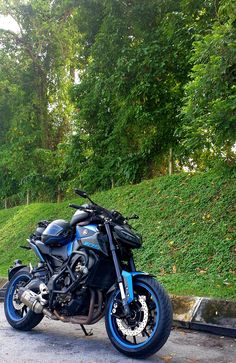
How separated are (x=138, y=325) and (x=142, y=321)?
58 millimetres

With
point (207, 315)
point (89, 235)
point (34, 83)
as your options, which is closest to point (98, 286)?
point (89, 235)

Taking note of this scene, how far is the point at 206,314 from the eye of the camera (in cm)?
459

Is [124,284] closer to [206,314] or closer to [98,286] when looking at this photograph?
[98,286]

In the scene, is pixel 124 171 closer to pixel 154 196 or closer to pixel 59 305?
pixel 154 196

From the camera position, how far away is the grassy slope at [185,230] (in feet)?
18.7

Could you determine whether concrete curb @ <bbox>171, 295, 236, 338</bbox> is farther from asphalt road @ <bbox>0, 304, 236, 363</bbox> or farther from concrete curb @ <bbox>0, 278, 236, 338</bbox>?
asphalt road @ <bbox>0, 304, 236, 363</bbox>

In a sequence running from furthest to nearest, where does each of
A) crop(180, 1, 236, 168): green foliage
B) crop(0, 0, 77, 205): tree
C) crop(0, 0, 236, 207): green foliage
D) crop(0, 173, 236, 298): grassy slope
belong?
Result: crop(0, 0, 77, 205): tree, crop(0, 173, 236, 298): grassy slope, crop(0, 0, 236, 207): green foliage, crop(180, 1, 236, 168): green foliage

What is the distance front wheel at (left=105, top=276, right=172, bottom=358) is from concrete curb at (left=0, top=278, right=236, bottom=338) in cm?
94

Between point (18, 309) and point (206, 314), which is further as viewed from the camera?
point (18, 309)

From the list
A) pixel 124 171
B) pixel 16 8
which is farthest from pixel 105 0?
pixel 16 8

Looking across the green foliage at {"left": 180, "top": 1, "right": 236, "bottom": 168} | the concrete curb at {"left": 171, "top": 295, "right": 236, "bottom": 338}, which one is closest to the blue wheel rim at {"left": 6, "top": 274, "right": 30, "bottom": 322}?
the concrete curb at {"left": 171, "top": 295, "right": 236, "bottom": 338}

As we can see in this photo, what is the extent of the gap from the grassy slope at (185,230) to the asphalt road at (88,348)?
0.86 m

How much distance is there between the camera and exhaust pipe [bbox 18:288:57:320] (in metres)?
4.27

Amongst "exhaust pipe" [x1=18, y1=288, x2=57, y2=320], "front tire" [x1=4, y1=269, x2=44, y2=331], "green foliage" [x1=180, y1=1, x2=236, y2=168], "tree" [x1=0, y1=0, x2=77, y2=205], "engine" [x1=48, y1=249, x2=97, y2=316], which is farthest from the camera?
"tree" [x1=0, y1=0, x2=77, y2=205]
